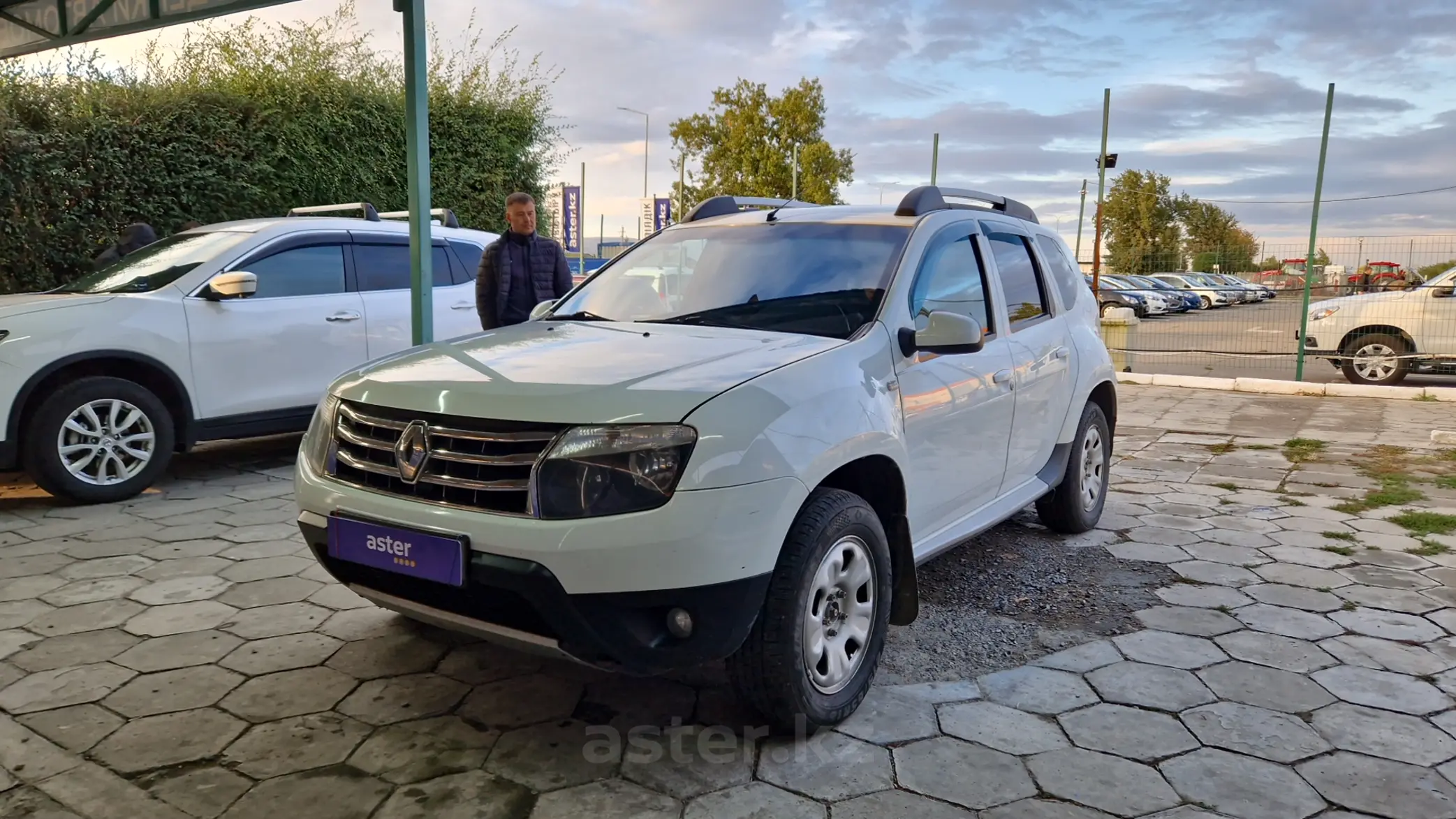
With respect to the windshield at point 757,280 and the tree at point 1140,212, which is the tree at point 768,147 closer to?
the tree at point 1140,212

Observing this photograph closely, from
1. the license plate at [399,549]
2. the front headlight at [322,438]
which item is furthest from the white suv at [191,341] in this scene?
the license plate at [399,549]

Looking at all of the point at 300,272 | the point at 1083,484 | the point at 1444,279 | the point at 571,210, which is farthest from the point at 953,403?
the point at 571,210

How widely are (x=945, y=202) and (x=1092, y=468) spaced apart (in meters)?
1.93

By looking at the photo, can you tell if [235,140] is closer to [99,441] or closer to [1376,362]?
[99,441]

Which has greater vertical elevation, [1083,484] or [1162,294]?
[1162,294]

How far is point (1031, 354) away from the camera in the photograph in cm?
429

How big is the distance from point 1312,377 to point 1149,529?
9.96 meters

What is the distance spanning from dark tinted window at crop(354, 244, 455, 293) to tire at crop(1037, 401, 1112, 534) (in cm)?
438

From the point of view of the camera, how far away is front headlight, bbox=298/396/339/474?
120 inches

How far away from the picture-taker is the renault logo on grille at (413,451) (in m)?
2.75

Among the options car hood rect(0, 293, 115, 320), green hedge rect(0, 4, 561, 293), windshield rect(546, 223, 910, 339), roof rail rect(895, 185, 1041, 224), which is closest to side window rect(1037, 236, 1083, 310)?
roof rail rect(895, 185, 1041, 224)

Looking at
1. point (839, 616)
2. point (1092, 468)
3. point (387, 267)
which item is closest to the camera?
point (839, 616)

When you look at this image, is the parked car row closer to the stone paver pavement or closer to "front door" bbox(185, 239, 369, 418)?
"front door" bbox(185, 239, 369, 418)

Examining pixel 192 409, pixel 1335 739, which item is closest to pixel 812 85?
pixel 192 409
